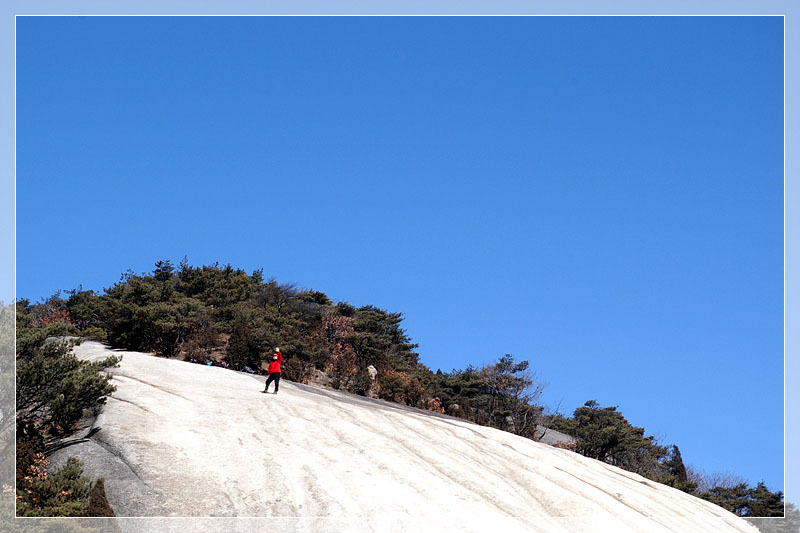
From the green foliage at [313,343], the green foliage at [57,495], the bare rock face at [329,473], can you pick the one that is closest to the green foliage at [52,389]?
the bare rock face at [329,473]

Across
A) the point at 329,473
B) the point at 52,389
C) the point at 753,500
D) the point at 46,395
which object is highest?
the point at 52,389

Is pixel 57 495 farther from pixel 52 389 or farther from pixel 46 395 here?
pixel 52 389

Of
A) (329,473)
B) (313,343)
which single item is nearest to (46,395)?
(329,473)

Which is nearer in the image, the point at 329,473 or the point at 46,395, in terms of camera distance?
the point at 329,473

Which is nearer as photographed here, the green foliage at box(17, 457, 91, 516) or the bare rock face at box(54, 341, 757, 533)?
the green foliage at box(17, 457, 91, 516)

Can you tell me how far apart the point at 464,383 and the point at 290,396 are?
15762mm

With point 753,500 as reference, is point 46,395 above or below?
above

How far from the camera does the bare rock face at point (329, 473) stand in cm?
1803

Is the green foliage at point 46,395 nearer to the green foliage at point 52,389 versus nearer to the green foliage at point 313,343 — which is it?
the green foliage at point 52,389

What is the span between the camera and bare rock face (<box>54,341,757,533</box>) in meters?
18.0

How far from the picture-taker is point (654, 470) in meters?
40.6

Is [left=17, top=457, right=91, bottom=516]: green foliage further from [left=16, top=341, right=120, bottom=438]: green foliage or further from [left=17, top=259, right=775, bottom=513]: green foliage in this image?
[left=17, top=259, right=775, bottom=513]: green foliage

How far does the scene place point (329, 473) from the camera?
20.2m

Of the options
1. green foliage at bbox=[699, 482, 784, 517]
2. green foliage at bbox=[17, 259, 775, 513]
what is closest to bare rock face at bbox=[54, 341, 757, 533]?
green foliage at bbox=[17, 259, 775, 513]
